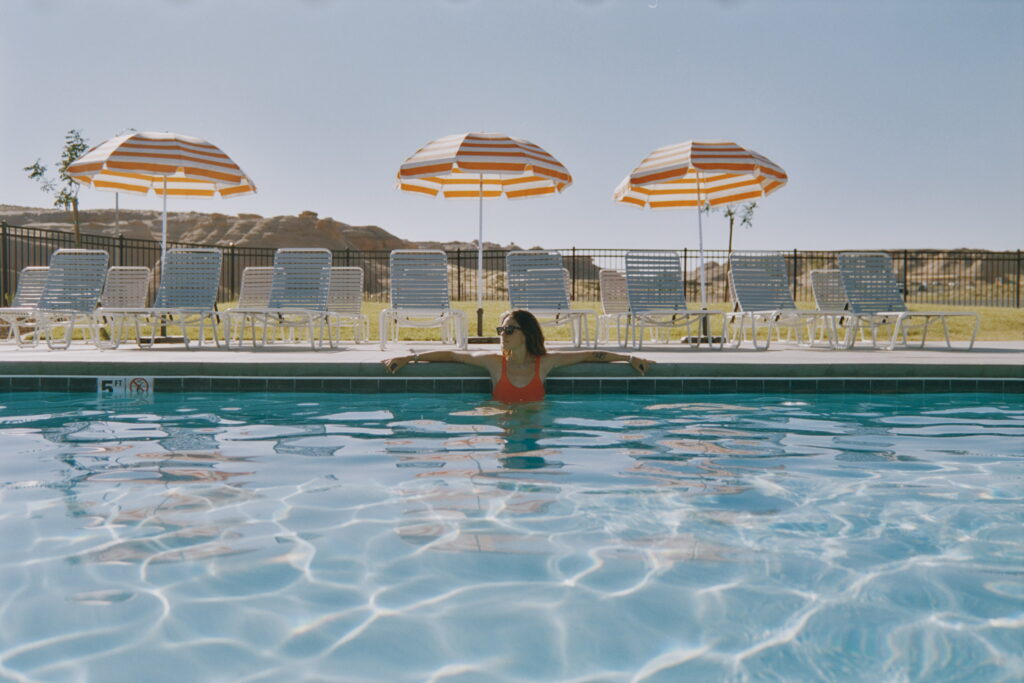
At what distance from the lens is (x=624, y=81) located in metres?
11.5

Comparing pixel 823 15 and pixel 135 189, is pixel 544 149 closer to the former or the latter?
pixel 823 15

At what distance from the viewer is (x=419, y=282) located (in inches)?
323

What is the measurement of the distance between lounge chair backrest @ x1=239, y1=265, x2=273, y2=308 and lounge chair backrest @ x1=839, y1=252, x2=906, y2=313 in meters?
6.89

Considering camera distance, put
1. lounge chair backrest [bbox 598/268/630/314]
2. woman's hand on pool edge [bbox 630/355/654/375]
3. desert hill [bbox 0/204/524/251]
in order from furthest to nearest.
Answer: desert hill [bbox 0/204/524/251]
lounge chair backrest [bbox 598/268/630/314]
woman's hand on pool edge [bbox 630/355/654/375]

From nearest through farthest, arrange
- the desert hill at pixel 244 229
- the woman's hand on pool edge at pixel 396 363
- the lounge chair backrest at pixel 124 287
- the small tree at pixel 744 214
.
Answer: the woman's hand on pool edge at pixel 396 363 < the lounge chair backrest at pixel 124 287 < the small tree at pixel 744 214 < the desert hill at pixel 244 229

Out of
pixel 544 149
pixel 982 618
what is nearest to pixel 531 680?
pixel 982 618

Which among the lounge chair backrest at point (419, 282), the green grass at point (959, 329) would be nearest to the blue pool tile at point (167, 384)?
the lounge chair backrest at point (419, 282)

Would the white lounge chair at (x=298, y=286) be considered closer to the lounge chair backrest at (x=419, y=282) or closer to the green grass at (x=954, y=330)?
the lounge chair backrest at (x=419, y=282)

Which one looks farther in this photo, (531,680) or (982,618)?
(982,618)

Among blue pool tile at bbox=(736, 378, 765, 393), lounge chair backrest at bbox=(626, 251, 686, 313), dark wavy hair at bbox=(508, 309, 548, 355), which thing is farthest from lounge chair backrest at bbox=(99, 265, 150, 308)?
blue pool tile at bbox=(736, 378, 765, 393)

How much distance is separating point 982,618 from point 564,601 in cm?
114

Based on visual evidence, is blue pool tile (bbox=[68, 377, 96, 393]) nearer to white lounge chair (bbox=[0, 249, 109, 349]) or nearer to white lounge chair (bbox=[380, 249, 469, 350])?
white lounge chair (bbox=[0, 249, 109, 349])

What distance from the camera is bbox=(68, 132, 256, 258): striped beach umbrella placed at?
841 centimetres

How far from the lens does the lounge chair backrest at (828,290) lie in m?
9.44
